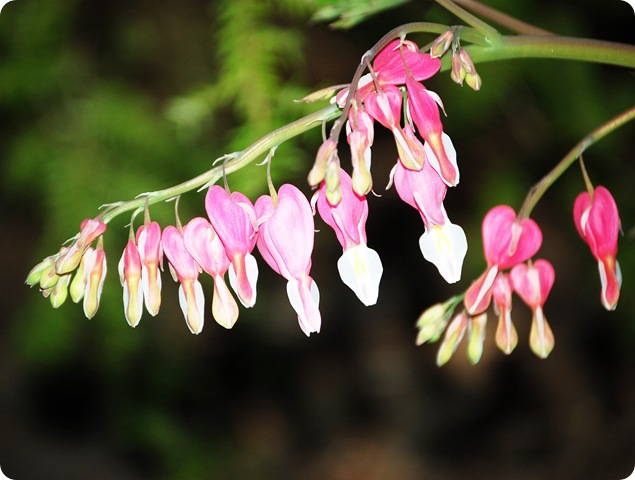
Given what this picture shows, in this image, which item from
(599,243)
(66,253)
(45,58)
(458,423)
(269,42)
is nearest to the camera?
(66,253)

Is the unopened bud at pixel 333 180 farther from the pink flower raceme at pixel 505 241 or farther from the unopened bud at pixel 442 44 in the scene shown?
the pink flower raceme at pixel 505 241

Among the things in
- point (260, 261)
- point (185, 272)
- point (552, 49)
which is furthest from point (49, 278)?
point (260, 261)

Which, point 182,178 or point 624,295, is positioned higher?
point 182,178

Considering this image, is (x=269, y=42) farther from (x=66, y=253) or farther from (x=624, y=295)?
(x=624, y=295)

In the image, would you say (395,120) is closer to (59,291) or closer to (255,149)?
(255,149)

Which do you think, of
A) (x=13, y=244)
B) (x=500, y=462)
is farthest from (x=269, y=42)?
(x=500, y=462)

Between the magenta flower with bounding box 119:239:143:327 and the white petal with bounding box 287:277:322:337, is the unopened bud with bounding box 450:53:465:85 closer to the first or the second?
the white petal with bounding box 287:277:322:337
